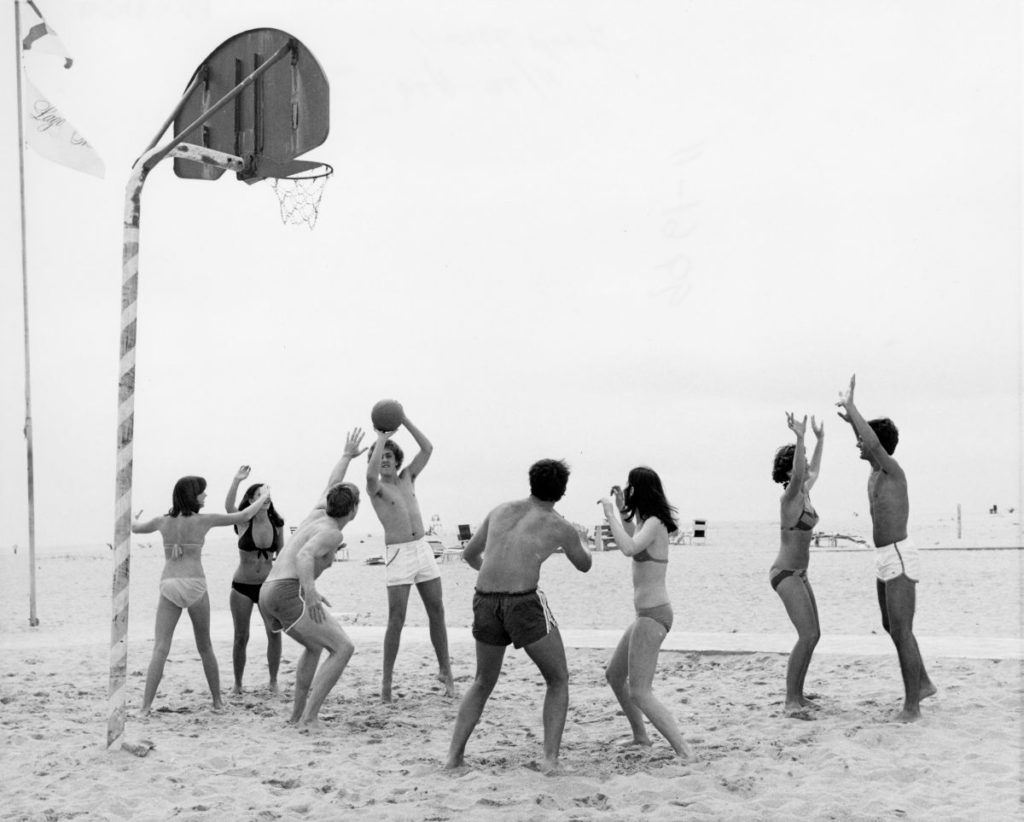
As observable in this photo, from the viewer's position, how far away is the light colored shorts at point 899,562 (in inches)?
231

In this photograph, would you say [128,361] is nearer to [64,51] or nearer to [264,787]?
[264,787]

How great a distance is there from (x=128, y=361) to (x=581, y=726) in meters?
3.48

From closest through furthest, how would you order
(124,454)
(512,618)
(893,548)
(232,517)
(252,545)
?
(512,618) < (124,454) < (893,548) < (232,517) < (252,545)

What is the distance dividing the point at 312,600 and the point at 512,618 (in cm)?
152

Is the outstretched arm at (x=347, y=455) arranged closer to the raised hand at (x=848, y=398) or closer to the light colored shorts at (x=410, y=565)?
the light colored shorts at (x=410, y=565)

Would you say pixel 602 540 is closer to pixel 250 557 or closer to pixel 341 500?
pixel 250 557

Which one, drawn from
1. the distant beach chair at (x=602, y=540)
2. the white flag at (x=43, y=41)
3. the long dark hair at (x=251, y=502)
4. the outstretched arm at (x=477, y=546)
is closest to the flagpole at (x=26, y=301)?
the white flag at (x=43, y=41)

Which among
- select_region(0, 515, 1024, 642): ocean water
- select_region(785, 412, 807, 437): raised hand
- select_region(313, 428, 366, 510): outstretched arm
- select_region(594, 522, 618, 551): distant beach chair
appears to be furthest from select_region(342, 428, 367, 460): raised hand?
select_region(594, 522, 618, 551): distant beach chair

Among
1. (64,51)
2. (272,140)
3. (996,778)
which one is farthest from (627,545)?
(64,51)

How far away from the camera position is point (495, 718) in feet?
22.3

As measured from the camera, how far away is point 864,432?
19.4 feet

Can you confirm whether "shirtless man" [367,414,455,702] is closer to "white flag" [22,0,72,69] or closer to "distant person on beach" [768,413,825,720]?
"distant person on beach" [768,413,825,720]

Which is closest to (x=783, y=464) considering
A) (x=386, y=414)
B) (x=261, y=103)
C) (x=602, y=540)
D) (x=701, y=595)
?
(x=386, y=414)

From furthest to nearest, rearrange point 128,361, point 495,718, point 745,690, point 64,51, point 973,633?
point 64,51 → point 973,633 → point 745,690 → point 495,718 → point 128,361
